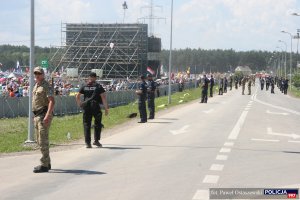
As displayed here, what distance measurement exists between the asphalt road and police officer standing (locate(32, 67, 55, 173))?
0.28 meters

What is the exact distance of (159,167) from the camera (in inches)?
432

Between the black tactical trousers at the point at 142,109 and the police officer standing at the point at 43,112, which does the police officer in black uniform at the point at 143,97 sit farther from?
the police officer standing at the point at 43,112

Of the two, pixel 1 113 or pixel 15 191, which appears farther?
pixel 1 113

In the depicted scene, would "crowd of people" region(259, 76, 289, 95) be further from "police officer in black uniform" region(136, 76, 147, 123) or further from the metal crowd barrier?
"police officer in black uniform" region(136, 76, 147, 123)

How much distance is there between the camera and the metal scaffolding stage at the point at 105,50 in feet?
295

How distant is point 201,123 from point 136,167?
37.6 feet

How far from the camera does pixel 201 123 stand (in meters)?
22.2

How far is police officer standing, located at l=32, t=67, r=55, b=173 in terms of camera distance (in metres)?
10.3

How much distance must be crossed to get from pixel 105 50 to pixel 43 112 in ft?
267

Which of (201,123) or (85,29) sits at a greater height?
(85,29)

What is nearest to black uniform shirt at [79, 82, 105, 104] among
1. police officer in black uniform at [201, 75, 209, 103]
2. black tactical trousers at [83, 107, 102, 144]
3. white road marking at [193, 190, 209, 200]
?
black tactical trousers at [83, 107, 102, 144]

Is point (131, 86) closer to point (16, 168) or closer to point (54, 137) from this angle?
point (54, 137)

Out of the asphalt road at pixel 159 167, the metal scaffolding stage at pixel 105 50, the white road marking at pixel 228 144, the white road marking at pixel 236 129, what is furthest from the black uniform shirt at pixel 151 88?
the metal scaffolding stage at pixel 105 50

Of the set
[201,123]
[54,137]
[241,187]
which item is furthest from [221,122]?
[241,187]
